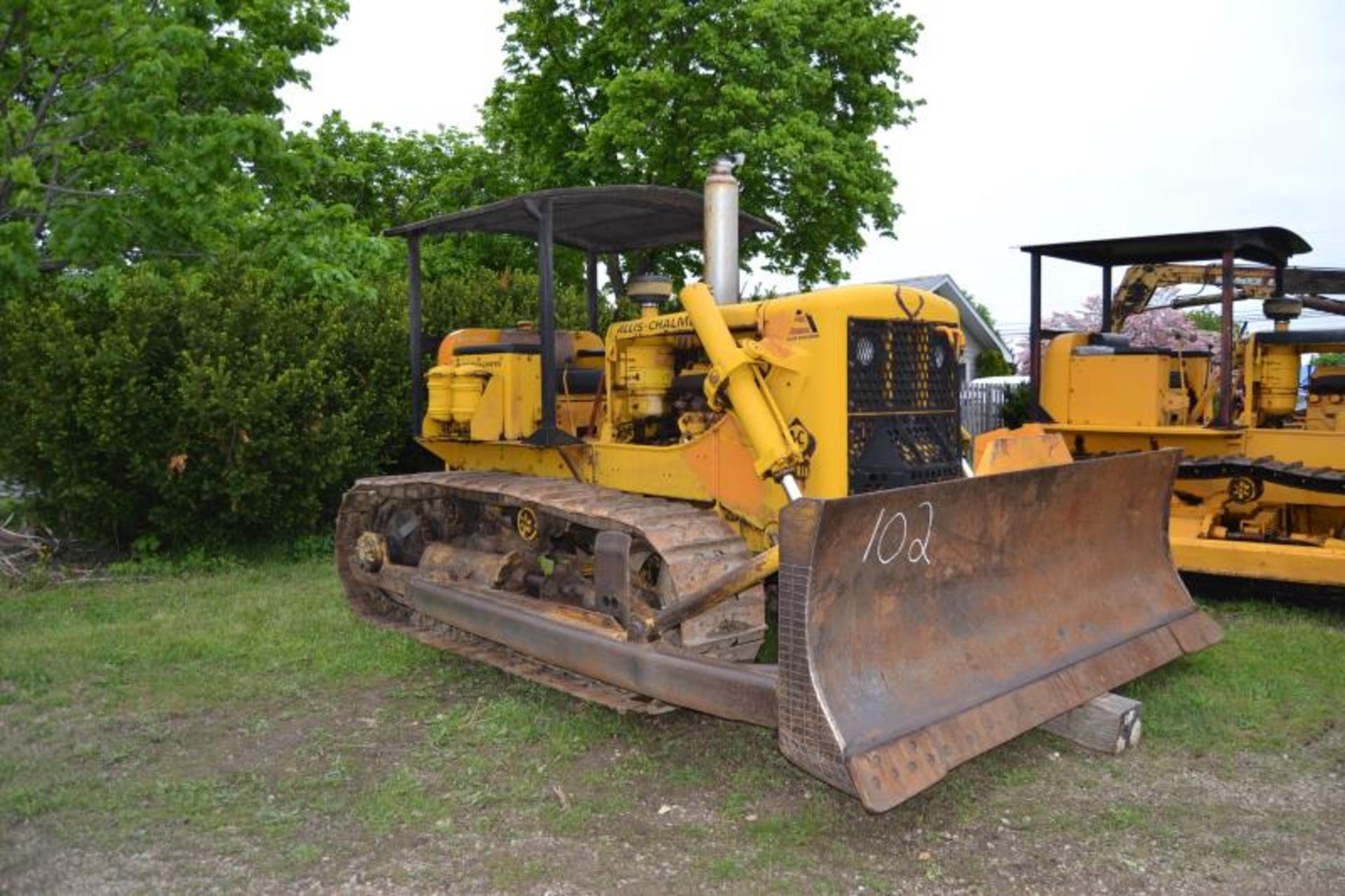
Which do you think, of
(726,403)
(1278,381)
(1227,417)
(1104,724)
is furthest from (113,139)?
(1278,381)

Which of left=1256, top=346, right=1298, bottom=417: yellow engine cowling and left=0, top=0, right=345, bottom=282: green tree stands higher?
left=0, top=0, right=345, bottom=282: green tree

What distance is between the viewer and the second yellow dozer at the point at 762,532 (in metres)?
3.81

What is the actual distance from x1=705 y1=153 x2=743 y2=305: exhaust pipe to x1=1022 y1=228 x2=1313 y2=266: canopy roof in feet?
13.5

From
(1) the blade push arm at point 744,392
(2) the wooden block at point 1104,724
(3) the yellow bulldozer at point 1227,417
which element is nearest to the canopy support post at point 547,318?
(1) the blade push arm at point 744,392

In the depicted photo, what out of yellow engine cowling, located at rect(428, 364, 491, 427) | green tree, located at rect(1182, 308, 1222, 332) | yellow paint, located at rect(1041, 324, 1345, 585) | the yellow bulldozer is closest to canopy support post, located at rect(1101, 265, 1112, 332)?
the yellow bulldozer

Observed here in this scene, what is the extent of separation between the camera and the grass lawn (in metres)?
3.57

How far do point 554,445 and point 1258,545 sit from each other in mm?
4652

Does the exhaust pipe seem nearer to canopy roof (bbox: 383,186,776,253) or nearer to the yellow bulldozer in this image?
canopy roof (bbox: 383,186,776,253)

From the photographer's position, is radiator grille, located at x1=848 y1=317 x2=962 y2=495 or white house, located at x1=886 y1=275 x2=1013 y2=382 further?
white house, located at x1=886 y1=275 x2=1013 y2=382

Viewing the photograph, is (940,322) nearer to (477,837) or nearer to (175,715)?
(477,837)

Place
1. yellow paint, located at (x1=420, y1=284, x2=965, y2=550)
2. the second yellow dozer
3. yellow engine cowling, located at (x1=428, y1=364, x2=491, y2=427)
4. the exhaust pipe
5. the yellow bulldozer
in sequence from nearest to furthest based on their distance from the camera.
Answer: the second yellow dozer < yellow paint, located at (x1=420, y1=284, x2=965, y2=550) < the exhaust pipe < yellow engine cowling, located at (x1=428, y1=364, x2=491, y2=427) < the yellow bulldozer

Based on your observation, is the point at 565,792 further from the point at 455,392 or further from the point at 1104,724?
the point at 455,392

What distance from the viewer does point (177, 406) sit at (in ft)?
28.9

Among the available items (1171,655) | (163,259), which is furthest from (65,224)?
(1171,655)
